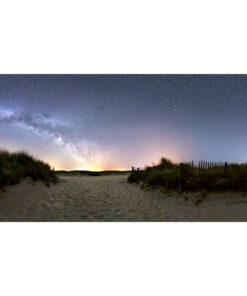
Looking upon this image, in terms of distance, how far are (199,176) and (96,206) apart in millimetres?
1787

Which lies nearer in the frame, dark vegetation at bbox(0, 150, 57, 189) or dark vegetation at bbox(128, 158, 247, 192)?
dark vegetation at bbox(0, 150, 57, 189)

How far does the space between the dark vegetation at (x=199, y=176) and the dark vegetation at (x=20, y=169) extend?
1483 millimetres

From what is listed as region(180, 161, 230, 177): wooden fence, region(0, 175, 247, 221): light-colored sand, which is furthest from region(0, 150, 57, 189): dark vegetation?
region(180, 161, 230, 177): wooden fence

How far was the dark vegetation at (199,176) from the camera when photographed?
353cm

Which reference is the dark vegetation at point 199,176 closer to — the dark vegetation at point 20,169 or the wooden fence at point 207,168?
the wooden fence at point 207,168

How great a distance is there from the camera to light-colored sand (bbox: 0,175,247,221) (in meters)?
3.33

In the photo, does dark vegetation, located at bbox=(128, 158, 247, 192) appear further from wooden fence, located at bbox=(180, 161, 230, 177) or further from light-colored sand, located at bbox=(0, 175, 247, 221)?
light-colored sand, located at bbox=(0, 175, 247, 221)

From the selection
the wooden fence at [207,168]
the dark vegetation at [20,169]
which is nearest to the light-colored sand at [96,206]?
the dark vegetation at [20,169]

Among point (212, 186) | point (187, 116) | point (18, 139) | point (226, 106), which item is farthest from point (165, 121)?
point (18, 139)

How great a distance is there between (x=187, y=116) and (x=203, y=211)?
1547 mm

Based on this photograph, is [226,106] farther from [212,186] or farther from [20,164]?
[20,164]

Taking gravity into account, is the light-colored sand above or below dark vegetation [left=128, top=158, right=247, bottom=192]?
below

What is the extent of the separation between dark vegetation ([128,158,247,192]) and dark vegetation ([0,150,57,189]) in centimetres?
148

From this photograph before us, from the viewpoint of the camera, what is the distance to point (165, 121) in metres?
3.69
